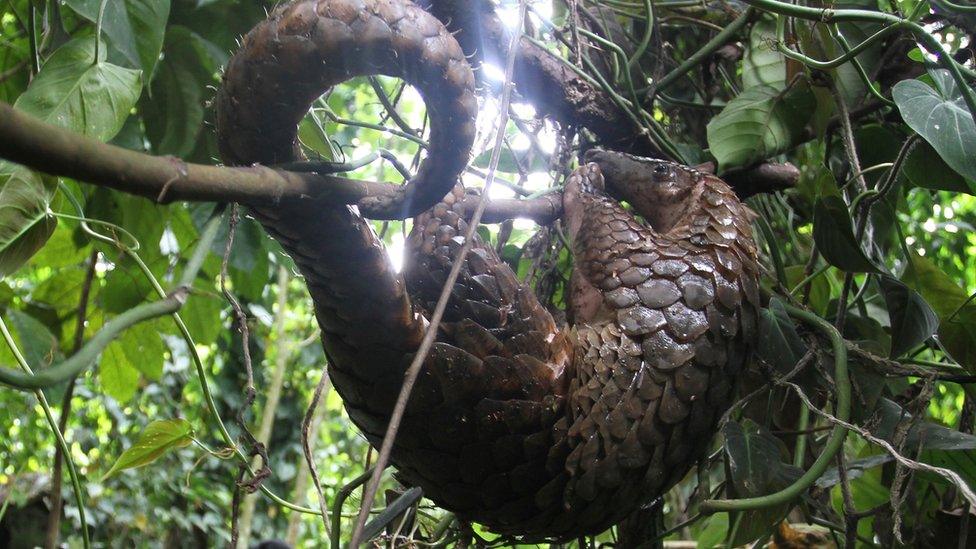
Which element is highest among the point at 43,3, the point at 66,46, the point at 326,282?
the point at 43,3

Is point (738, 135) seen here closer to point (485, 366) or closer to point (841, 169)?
point (841, 169)

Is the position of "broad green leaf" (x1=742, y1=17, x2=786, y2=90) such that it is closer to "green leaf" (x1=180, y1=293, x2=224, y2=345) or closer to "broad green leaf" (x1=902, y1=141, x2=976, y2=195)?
"broad green leaf" (x1=902, y1=141, x2=976, y2=195)

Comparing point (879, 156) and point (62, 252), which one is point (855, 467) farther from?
point (62, 252)

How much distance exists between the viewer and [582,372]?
65 cm

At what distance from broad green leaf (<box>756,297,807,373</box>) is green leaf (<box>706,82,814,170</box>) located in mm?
181

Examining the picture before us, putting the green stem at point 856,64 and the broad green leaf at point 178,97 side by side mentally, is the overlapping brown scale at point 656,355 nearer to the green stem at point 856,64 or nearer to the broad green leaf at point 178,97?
the green stem at point 856,64

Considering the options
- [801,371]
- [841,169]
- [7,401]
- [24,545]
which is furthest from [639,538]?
[7,401]

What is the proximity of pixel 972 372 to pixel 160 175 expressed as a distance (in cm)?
85

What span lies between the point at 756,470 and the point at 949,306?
0.38m

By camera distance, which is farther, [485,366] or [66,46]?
[66,46]

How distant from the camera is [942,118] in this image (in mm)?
748

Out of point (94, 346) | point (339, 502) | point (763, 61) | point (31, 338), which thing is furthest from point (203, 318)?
point (94, 346)

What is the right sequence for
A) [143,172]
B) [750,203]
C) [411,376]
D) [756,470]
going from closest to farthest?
1. [143,172]
2. [411,376]
3. [756,470]
4. [750,203]

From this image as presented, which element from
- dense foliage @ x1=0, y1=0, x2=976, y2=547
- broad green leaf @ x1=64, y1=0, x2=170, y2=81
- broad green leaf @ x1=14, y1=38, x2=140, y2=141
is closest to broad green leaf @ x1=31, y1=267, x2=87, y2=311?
dense foliage @ x1=0, y1=0, x2=976, y2=547
